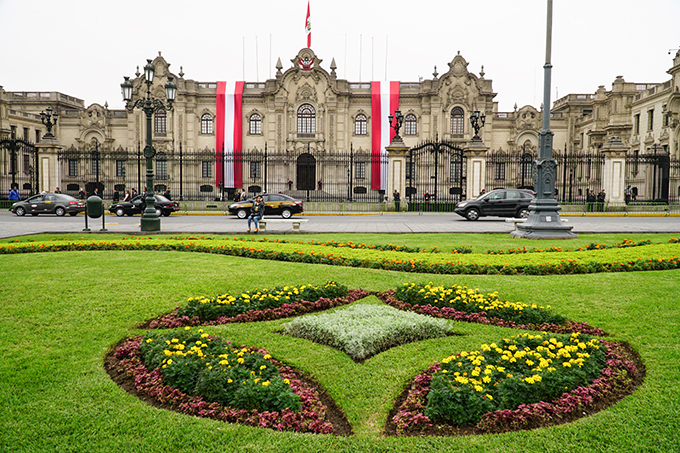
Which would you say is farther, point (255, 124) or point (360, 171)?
point (255, 124)

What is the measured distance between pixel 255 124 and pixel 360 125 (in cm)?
1086

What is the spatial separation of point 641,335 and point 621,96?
50.4 meters

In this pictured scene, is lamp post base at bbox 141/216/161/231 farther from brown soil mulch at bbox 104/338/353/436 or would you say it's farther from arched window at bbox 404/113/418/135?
arched window at bbox 404/113/418/135

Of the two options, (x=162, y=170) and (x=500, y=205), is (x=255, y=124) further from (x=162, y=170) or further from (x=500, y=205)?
(x=500, y=205)

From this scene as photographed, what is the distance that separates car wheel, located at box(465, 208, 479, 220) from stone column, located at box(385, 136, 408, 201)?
21.6 feet

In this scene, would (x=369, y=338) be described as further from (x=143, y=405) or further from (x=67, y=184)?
(x=67, y=184)

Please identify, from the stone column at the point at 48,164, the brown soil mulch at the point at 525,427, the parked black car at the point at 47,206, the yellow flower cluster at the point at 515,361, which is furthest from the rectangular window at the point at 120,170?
the brown soil mulch at the point at 525,427

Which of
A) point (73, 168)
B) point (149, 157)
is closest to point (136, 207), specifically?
point (149, 157)

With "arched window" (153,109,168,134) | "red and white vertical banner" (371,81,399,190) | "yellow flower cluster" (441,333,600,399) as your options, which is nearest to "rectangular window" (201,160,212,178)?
"arched window" (153,109,168,134)

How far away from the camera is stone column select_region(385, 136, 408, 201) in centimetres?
2948

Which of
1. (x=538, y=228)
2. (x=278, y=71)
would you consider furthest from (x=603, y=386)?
(x=278, y=71)

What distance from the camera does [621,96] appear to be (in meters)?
46.9

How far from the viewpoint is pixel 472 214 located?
23234 millimetres

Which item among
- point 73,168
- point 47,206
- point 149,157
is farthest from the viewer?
point 73,168
